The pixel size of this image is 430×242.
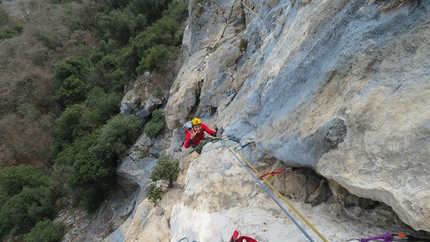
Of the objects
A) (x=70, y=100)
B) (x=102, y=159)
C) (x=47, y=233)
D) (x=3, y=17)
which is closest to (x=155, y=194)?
→ (x=102, y=159)

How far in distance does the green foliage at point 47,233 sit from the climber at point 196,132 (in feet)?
37.6

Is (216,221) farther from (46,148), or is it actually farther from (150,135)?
(46,148)

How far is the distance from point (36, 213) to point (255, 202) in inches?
677

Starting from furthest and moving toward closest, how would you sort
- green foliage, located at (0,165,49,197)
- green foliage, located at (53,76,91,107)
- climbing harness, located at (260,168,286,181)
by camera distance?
1. green foliage, located at (53,76,91,107)
2. green foliage, located at (0,165,49,197)
3. climbing harness, located at (260,168,286,181)

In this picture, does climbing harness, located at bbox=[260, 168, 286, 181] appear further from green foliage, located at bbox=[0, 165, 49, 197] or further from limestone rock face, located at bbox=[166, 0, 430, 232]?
green foliage, located at bbox=[0, 165, 49, 197]

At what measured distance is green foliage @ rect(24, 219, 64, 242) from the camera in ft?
43.1

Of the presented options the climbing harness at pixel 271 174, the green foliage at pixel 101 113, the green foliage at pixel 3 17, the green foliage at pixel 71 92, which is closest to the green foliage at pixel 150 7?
the green foliage at pixel 71 92

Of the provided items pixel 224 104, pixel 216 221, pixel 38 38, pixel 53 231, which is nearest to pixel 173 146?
pixel 224 104

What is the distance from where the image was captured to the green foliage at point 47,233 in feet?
43.1

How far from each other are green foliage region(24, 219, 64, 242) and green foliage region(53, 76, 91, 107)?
11529mm

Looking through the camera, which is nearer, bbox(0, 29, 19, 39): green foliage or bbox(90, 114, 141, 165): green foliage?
bbox(90, 114, 141, 165): green foliage

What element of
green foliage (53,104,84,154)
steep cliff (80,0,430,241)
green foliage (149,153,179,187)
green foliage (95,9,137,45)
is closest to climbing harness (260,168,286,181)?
steep cliff (80,0,430,241)

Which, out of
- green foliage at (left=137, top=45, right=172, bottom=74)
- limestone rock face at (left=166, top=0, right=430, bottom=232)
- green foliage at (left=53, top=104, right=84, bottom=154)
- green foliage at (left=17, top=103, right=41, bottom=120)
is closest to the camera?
limestone rock face at (left=166, top=0, right=430, bottom=232)

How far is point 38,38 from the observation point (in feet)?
91.8
